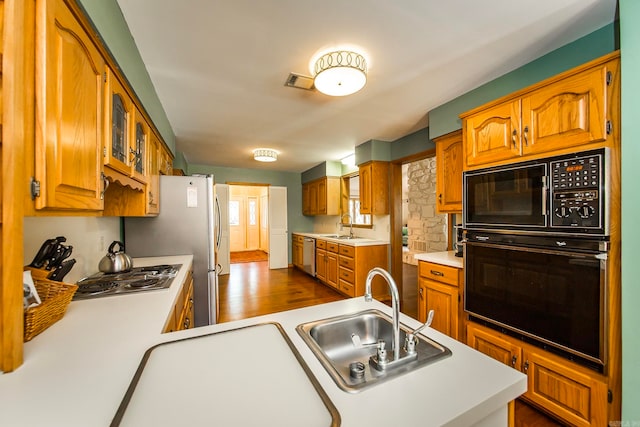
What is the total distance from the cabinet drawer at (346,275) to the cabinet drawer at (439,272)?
1.47 m

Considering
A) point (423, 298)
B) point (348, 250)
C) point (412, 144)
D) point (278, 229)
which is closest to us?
point (423, 298)

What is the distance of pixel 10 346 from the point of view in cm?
71

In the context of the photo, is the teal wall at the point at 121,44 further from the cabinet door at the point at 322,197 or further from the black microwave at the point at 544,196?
the cabinet door at the point at 322,197

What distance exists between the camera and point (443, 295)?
222 cm

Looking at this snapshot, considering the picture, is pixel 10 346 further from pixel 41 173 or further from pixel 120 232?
pixel 120 232

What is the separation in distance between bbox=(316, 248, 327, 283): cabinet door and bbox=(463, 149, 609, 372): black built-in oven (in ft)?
9.18

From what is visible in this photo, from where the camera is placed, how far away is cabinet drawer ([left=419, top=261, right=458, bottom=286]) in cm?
213

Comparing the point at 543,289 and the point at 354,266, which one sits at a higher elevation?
the point at 543,289

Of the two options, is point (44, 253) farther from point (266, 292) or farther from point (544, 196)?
point (266, 292)

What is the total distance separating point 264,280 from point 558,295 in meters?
4.36

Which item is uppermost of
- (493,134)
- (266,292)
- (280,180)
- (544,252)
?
(280,180)

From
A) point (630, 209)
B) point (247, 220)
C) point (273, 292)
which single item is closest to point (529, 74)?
point (630, 209)

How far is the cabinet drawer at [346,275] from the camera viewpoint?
376cm

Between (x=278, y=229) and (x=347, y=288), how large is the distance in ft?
9.10
